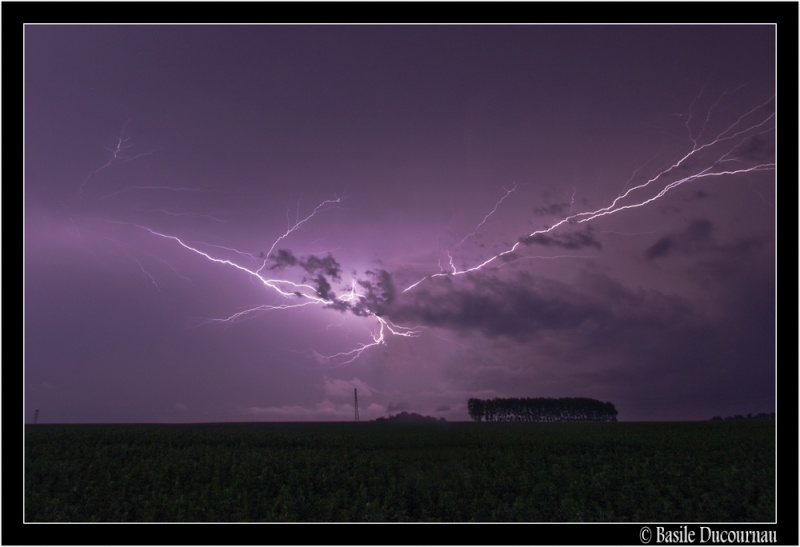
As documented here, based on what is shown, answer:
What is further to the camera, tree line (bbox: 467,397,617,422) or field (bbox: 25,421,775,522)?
→ tree line (bbox: 467,397,617,422)

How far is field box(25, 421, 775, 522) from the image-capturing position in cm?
1459

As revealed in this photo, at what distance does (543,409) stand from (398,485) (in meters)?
86.4

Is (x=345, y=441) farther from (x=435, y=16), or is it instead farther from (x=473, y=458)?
(x=435, y=16)

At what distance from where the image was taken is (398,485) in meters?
17.0

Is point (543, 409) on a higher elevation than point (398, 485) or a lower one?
lower

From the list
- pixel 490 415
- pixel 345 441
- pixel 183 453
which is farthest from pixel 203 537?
pixel 490 415

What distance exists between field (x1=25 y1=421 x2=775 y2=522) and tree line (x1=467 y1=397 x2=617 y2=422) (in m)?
71.4

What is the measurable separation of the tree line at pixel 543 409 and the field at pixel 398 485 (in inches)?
2811

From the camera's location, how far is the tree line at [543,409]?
93.5m

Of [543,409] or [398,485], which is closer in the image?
[398,485]

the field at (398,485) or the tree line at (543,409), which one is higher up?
the field at (398,485)

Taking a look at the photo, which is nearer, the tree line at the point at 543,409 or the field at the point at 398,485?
the field at the point at 398,485

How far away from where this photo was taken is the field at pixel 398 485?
47.9 ft

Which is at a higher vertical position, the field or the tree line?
the field
